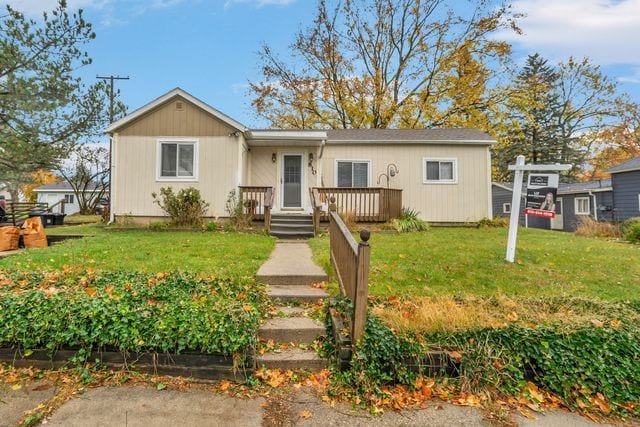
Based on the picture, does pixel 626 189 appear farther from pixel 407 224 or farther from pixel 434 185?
pixel 407 224

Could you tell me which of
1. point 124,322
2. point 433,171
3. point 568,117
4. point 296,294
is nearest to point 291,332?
point 296,294

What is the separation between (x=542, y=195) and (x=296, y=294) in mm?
4829

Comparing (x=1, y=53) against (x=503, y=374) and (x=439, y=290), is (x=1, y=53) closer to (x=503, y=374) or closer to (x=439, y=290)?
(x=439, y=290)

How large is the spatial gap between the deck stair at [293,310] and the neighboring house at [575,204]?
49.9ft

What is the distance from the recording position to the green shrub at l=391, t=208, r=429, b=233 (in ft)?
31.7

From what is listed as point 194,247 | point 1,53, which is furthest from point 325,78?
point 194,247

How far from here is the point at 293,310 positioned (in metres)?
3.81

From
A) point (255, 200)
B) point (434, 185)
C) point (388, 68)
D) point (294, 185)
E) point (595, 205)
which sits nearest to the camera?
point (255, 200)

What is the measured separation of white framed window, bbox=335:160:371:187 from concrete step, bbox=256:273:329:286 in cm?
744

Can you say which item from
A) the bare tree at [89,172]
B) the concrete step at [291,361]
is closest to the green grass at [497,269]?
the concrete step at [291,361]

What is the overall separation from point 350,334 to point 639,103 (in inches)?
1289

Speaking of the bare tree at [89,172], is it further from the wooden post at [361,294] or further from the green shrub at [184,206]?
the wooden post at [361,294]

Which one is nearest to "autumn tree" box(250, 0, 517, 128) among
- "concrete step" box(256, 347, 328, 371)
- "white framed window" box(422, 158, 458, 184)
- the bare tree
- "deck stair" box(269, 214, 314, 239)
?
"white framed window" box(422, 158, 458, 184)

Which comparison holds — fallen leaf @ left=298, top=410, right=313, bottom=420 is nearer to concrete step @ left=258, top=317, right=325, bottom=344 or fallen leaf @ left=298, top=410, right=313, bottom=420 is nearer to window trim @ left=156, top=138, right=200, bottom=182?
concrete step @ left=258, top=317, right=325, bottom=344
